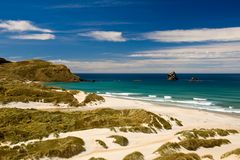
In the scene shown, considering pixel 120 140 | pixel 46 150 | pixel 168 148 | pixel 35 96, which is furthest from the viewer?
pixel 35 96

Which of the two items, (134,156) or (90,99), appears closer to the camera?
(134,156)

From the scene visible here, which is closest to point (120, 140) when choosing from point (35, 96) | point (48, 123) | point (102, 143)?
point (102, 143)

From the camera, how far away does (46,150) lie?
23000 mm

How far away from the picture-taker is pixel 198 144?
27.1 m


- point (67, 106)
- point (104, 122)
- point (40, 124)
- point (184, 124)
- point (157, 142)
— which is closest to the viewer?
point (157, 142)

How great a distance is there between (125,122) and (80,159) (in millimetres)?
13547

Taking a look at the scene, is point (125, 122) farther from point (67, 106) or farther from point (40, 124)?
point (67, 106)

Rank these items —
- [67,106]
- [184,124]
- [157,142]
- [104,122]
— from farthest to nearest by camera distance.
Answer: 1. [67,106]
2. [184,124]
3. [104,122]
4. [157,142]

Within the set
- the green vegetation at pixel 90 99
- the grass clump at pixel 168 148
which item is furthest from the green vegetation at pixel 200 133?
the green vegetation at pixel 90 99

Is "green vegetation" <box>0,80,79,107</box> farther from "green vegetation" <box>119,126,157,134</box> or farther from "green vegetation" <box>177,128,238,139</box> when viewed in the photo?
"green vegetation" <box>177,128,238,139</box>

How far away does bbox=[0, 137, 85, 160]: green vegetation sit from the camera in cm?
2223

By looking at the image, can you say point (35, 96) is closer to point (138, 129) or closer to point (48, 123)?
point (48, 123)

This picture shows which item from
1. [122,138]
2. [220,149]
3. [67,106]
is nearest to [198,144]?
[220,149]

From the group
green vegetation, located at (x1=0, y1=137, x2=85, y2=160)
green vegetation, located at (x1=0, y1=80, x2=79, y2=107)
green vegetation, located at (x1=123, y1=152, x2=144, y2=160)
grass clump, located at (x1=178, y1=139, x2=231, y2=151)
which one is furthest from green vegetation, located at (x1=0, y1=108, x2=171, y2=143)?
green vegetation, located at (x1=0, y1=80, x2=79, y2=107)
